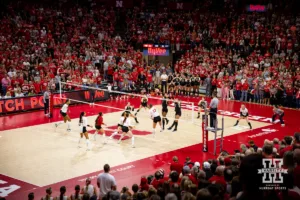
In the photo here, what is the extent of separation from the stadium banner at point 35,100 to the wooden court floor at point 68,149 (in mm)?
3875

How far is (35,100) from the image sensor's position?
29.0 meters

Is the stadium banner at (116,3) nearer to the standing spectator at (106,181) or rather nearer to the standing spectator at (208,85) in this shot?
the standing spectator at (208,85)

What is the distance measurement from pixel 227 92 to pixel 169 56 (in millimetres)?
9817

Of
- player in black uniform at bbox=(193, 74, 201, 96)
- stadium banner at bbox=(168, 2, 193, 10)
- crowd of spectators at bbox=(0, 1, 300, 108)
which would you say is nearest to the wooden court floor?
crowd of spectators at bbox=(0, 1, 300, 108)

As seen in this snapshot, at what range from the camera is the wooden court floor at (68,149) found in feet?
58.4

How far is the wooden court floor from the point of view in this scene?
17.8 meters

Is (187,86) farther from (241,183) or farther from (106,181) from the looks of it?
(241,183)

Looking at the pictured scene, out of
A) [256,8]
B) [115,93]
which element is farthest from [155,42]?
[256,8]

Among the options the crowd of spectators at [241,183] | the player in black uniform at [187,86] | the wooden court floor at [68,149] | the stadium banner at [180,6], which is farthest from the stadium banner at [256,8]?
the crowd of spectators at [241,183]

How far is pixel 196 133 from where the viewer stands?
2384 centimetres

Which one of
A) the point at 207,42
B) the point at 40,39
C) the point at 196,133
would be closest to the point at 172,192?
the point at 196,133

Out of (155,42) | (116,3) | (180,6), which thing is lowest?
(155,42)

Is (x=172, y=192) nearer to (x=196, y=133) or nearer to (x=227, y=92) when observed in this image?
(x=196, y=133)

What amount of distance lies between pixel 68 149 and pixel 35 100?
30.9ft
